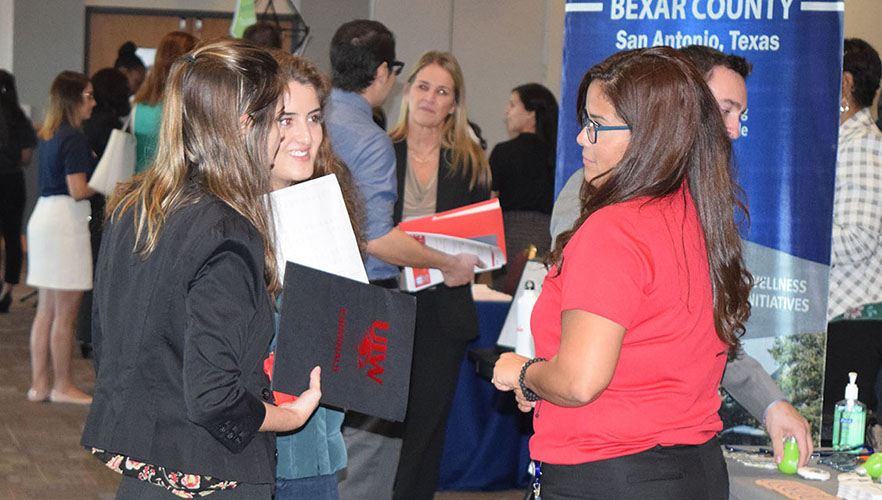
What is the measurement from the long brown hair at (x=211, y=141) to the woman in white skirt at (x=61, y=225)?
12.1ft

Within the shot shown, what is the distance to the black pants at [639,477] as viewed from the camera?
1.46 metres

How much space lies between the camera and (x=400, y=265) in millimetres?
2957

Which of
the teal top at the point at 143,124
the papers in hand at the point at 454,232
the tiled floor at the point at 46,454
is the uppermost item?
the teal top at the point at 143,124

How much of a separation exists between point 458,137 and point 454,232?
513mm

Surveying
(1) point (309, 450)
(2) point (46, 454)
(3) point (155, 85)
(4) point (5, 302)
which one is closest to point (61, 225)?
(2) point (46, 454)

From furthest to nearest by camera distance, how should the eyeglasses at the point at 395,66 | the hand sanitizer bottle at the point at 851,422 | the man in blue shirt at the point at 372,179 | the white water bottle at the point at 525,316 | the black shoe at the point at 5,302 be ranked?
the black shoe at the point at 5,302 < the eyeglasses at the point at 395,66 < the white water bottle at the point at 525,316 < the man in blue shirt at the point at 372,179 < the hand sanitizer bottle at the point at 851,422

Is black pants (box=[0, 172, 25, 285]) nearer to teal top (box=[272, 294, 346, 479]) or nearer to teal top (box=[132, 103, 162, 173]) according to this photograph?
teal top (box=[132, 103, 162, 173])

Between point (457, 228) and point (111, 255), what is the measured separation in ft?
5.59

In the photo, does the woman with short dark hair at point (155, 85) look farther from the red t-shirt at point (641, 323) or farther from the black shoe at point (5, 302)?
the black shoe at point (5, 302)

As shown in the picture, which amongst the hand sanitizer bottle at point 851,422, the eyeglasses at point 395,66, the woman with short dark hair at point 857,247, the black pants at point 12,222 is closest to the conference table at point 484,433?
the eyeglasses at point 395,66

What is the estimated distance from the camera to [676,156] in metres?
1.46

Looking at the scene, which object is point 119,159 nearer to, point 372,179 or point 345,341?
point 372,179

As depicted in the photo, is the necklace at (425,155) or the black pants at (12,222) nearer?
the necklace at (425,155)

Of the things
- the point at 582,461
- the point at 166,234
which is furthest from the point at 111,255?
the point at 582,461
